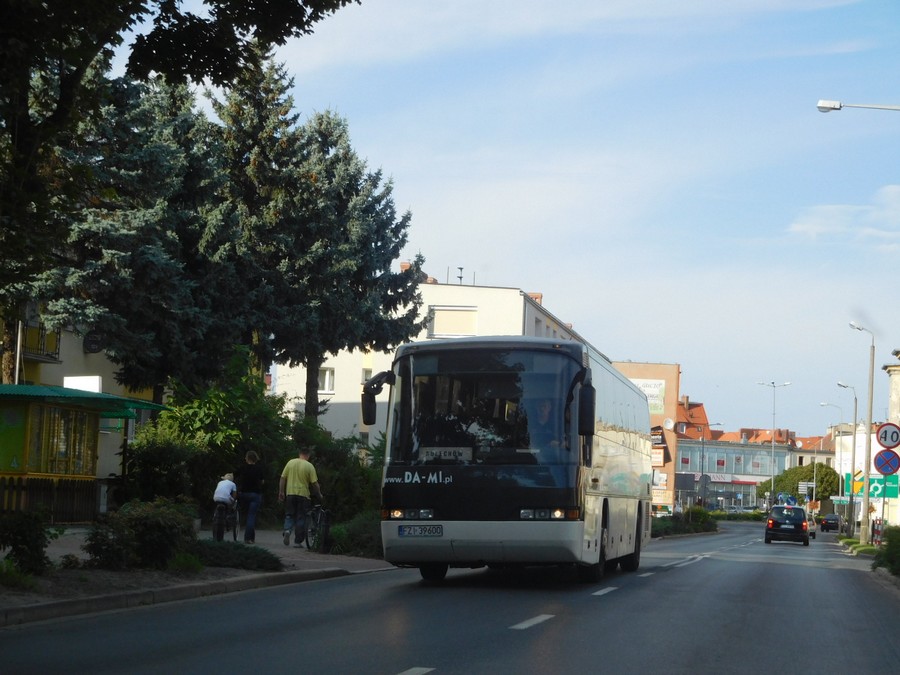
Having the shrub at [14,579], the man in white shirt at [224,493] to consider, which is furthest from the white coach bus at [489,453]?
the man in white shirt at [224,493]

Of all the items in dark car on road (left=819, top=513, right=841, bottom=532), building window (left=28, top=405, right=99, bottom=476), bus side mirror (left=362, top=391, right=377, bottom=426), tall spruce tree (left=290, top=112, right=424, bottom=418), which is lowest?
dark car on road (left=819, top=513, right=841, bottom=532)

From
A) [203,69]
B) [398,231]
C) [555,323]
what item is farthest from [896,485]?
[555,323]

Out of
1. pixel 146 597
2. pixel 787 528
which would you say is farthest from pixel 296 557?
pixel 787 528

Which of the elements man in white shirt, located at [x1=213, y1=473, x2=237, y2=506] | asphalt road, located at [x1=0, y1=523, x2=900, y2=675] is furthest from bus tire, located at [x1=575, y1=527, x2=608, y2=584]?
man in white shirt, located at [x1=213, y1=473, x2=237, y2=506]

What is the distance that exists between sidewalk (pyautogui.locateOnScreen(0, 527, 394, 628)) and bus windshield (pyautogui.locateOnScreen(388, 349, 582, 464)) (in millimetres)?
2448

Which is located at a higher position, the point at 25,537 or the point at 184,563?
the point at 25,537

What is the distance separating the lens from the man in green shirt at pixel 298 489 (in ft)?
77.6

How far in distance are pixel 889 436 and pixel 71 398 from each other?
1880cm

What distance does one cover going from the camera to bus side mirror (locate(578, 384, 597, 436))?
53.1 feet

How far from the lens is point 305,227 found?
1622 inches

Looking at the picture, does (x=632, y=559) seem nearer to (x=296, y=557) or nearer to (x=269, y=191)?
(x=296, y=557)

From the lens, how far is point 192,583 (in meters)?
15.0

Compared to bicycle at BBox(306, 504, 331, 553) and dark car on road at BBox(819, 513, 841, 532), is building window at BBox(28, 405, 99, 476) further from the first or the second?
dark car on road at BBox(819, 513, 841, 532)

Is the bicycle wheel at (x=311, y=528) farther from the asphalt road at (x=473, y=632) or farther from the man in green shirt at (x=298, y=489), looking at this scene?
the asphalt road at (x=473, y=632)
